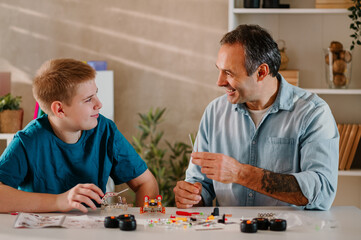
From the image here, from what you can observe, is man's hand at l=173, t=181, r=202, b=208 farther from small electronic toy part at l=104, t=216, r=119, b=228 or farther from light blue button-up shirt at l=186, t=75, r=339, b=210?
small electronic toy part at l=104, t=216, r=119, b=228

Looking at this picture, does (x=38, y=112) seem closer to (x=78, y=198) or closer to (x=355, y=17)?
(x=78, y=198)

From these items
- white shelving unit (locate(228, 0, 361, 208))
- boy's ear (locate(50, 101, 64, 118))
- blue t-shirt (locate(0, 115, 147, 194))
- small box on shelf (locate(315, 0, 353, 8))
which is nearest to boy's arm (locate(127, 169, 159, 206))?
blue t-shirt (locate(0, 115, 147, 194))

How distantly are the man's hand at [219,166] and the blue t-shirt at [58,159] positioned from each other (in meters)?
0.42

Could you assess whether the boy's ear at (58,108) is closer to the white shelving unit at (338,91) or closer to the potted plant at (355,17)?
the white shelving unit at (338,91)

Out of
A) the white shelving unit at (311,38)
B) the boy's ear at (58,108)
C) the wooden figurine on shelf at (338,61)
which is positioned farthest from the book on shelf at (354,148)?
the boy's ear at (58,108)

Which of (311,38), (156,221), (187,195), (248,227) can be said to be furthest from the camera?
(311,38)

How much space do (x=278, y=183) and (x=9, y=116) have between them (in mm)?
2314

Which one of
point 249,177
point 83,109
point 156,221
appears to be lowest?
point 156,221

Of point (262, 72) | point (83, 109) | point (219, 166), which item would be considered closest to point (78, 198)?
point (83, 109)

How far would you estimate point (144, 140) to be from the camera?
13.5ft

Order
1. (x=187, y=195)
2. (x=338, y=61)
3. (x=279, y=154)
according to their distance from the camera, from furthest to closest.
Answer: (x=338, y=61), (x=279, y=154), (x=187, y=195)

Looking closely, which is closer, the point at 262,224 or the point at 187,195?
the point at 262,224

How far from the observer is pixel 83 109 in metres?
2.12

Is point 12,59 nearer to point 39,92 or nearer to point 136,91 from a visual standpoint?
point 136,91
